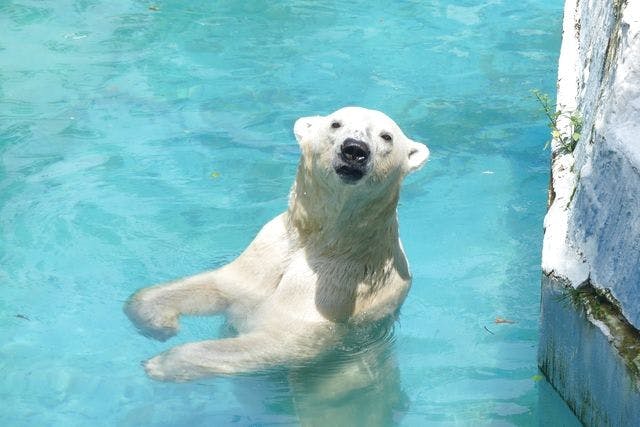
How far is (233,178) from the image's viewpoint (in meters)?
7.84

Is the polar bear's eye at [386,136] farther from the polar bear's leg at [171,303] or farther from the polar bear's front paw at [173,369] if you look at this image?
the polar bear's front paw at [173,369]

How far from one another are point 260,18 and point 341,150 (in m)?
6.16

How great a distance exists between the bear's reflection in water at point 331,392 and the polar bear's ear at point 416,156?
0.87 meters

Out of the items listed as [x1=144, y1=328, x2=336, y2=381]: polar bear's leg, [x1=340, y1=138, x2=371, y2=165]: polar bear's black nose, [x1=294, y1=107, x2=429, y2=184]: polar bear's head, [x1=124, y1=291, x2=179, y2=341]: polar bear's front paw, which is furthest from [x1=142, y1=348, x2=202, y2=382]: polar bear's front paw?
[x1=340, y1=138, x2=371, y2=165]: polar bear's black nose

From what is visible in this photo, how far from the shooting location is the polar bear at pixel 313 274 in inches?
202

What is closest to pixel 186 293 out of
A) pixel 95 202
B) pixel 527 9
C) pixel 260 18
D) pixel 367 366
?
pixel 367 366

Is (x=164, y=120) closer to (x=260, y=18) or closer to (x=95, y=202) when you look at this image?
(x=95, y=202)

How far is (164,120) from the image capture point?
28.5 feet

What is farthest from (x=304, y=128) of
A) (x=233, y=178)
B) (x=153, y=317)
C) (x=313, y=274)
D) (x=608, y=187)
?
(x=233, y=178)

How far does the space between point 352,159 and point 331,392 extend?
4.15 feet

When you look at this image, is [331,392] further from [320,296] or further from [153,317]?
[153,317]

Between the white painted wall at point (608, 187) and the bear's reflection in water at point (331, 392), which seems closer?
the white painted wall at point (608, 187)

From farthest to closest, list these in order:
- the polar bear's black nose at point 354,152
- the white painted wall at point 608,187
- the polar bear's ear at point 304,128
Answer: the polar bear's ear at point 304,128
the polar bear's black nose at point 354,152
the white painted wall at point 608,187

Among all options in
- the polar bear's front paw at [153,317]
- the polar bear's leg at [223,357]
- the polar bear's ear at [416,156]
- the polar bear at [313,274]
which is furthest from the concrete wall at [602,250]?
the polar bear's front paw at [153,317]
